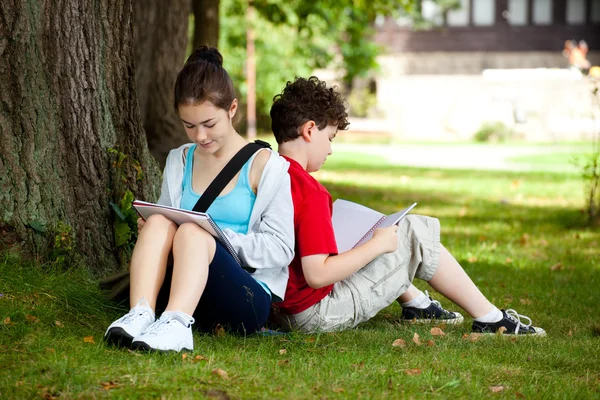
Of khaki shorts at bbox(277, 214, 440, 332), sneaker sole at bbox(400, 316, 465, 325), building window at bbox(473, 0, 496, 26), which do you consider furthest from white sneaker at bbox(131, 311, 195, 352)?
building window at bbox(473, 0, 496, 26)

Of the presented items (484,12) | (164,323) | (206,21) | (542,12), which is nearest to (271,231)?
(164,323)

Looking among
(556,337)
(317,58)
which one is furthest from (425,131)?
(556,337)

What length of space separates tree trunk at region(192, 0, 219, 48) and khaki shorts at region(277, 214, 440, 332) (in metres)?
8.63

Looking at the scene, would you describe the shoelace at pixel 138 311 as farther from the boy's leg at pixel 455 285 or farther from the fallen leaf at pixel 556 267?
the fallen leaf at pixel 556 267

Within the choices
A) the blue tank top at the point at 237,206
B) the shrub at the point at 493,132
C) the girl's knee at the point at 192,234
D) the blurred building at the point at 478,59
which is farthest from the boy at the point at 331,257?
the blurred building at the point at 478,59

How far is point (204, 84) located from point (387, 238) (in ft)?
3.54

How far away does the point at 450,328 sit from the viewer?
4836 millimetres

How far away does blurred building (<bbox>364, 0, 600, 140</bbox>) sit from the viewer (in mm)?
33906

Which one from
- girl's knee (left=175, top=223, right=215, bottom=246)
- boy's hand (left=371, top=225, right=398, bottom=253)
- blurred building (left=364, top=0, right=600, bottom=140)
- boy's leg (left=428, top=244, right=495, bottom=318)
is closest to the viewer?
girl's knee (left=175, top=223, right=215, bottom=246)

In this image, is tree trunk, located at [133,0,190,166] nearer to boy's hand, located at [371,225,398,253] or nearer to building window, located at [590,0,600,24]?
boy's hand, located at [371,225,398,253]

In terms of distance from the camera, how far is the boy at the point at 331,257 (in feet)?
13.5

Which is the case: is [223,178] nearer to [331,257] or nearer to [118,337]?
[331,257]

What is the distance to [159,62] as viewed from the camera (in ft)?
36.7

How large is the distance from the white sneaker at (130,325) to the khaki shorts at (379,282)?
0.83m
